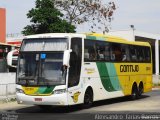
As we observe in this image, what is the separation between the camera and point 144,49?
26531 mm

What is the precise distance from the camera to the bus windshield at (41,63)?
720 inches

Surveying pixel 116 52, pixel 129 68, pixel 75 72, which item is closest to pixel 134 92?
pixel 129 68

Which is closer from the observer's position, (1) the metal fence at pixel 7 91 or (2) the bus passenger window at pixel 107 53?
(2) the bus passenger window at pixel 107 53

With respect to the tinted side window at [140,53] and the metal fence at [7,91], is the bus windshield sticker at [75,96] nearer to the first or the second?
the tinted side window at [140,53]

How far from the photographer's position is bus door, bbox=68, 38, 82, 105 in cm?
1858

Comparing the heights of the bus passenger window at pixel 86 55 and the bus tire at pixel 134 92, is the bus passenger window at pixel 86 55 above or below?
above

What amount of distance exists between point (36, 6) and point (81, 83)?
58.1 feet

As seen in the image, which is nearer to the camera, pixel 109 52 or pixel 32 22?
pixel 109 52

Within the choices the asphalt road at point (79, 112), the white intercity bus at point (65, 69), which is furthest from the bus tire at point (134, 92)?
the asphalt road at point (79, 112)

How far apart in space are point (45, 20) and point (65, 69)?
1786 cm

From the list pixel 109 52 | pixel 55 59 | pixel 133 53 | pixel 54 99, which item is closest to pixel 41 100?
pixel 54 99

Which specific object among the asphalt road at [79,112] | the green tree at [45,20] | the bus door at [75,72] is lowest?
the asphalt road at [79,112]

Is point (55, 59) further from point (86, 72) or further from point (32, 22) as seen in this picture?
point (32, 22)

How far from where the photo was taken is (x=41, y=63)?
18.6 m
